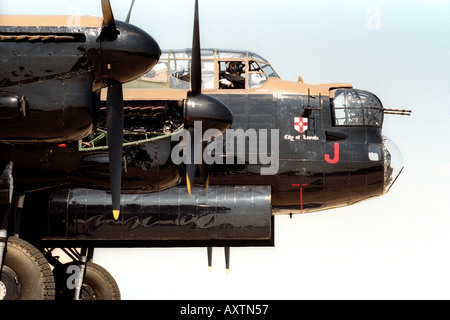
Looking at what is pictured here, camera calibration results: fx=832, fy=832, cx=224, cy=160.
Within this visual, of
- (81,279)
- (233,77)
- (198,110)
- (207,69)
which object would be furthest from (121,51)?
(81,279)

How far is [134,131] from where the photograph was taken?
19781mm

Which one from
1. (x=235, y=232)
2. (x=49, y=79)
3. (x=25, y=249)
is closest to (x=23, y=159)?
(x=25, y=249)

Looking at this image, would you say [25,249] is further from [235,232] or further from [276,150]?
[276,150]

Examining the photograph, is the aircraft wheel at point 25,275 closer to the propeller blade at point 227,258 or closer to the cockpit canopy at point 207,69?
the cockpit canopy at point 207,69

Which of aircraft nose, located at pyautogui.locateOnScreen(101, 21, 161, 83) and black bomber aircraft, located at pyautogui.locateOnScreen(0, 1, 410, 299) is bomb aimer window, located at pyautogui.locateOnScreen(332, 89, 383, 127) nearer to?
black bomber aircraft, located at pyautogui.locateOnScreen(0, 1, 410, 299)

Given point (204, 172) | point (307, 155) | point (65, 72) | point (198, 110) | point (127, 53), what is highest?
point (127, 53)

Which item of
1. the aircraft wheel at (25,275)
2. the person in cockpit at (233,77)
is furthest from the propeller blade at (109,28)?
the person in cockpit at (233,77)

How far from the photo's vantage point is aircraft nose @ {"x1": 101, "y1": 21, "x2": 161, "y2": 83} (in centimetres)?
1527

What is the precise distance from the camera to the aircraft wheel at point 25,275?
18422mm

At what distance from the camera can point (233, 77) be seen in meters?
21.8

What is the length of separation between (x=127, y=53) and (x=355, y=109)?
810 centimetres

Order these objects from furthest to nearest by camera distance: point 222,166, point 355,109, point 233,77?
1. point 233,77
2. point 355,109
3. point 222,166

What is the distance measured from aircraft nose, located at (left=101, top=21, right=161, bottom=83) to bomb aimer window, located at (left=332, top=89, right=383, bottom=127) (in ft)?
23.7

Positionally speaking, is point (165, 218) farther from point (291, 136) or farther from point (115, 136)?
point (115, 136)
